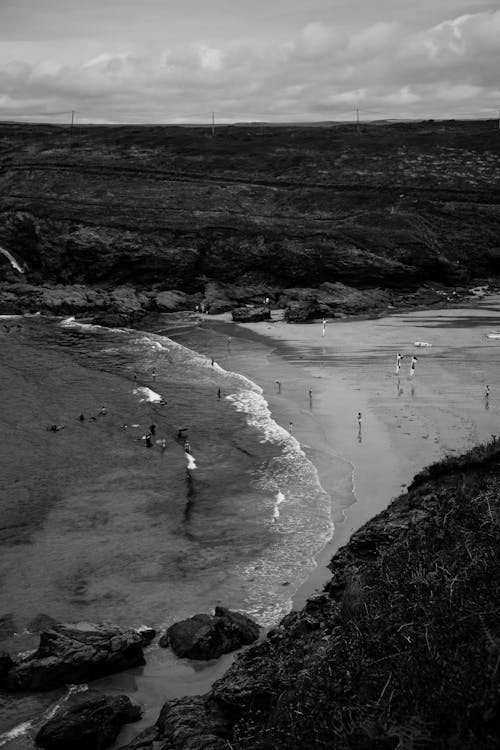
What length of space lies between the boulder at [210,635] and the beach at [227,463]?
33 cm

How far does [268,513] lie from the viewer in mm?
25000

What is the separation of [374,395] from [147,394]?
12.4m

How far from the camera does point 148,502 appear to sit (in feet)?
86.2

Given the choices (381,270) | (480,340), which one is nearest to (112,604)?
(480,340)

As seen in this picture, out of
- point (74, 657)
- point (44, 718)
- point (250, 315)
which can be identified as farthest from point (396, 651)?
point (250, 315)

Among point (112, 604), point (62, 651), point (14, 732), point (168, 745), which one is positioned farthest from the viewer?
point (112, 604)

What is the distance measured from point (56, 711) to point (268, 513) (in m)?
11.3

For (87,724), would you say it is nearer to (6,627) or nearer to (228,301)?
(6,627)

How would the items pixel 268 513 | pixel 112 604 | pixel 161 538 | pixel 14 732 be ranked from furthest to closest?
pixel 268 513 < pixel 161 538 < pixel 112 604 < pixel 14 732

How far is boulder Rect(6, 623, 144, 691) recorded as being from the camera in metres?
15.5

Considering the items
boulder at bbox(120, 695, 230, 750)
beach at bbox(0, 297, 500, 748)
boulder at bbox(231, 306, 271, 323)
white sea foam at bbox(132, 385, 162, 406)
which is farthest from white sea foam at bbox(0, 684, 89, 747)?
boulder at bbox(231, 306, 271, 323)

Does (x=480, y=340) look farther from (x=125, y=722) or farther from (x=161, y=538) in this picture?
(x=125, y=722)

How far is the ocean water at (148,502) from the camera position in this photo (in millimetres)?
19750

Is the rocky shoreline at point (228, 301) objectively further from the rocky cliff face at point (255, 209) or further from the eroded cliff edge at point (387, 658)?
the eroded cliff edge at point (387, 658)
